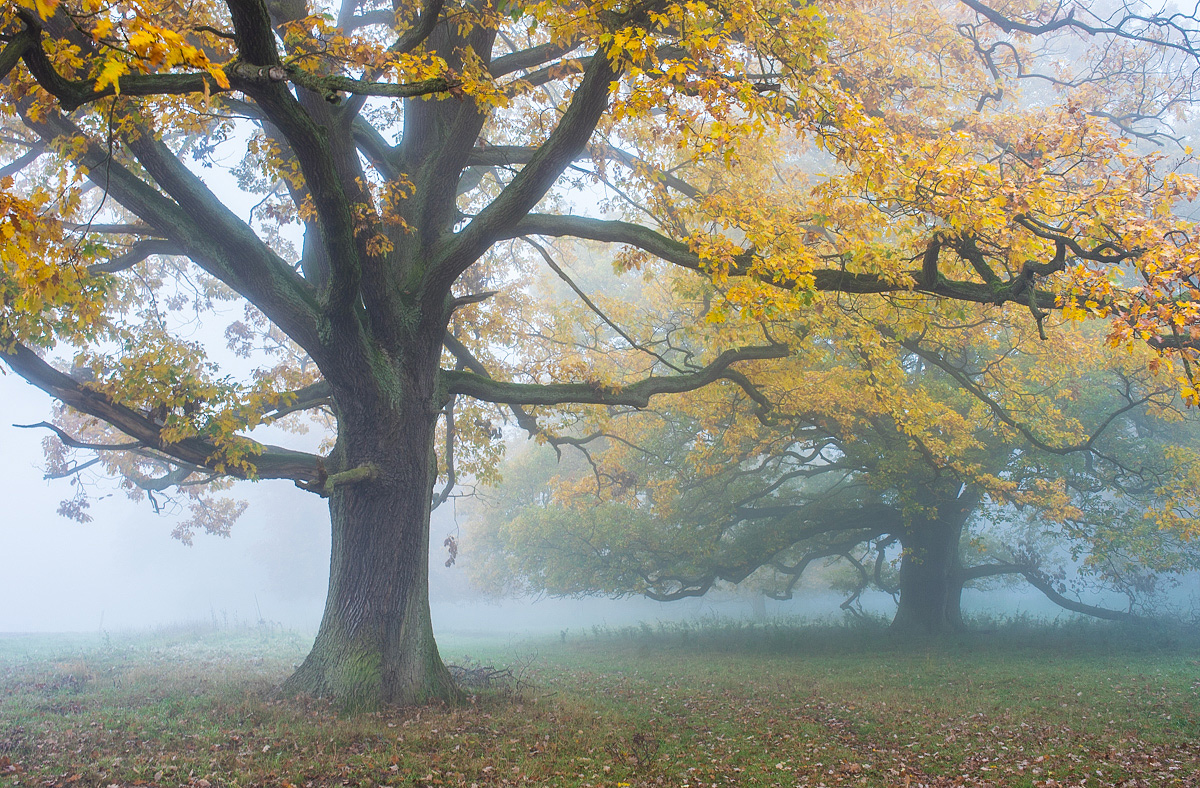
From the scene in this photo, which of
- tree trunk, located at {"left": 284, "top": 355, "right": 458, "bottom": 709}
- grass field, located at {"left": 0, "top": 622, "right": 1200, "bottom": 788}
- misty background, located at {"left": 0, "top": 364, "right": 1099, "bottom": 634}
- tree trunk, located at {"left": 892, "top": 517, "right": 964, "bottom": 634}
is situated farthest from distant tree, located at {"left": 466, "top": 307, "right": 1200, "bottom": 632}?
misty background, located at {"left": 0, "top": 364, "right": 1099, "bottom": 634}

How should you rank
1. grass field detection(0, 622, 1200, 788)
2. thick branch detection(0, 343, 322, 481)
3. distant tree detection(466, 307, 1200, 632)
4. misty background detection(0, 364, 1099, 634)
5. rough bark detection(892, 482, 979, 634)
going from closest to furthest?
grass field detection(0, 622, 1200, 788) < thick branch detection(0, 343, 322, 481) < distant tree detection(466, 307, 1200, 632) < rough bark detection(892, 482, 979, 634) < misty background detection(0, 364, 1099, 634)

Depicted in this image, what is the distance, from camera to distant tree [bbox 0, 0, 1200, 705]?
234 inches

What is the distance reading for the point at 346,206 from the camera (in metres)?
6.46

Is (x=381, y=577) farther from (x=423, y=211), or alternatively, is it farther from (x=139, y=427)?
(x=423, y=211)

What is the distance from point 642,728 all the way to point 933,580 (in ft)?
52.0

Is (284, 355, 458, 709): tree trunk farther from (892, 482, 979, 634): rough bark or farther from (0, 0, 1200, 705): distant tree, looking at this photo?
(892, 482, 979, 634): rough bark

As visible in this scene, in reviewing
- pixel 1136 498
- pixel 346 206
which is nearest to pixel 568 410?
pixel 346 206

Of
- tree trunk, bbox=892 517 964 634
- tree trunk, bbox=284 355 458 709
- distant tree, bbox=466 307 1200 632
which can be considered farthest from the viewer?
tree trunk, bbox=892 517 964 634

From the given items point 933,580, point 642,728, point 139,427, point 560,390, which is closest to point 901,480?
point 933,580

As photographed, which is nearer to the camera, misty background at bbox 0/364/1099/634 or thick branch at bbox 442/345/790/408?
thick branch at bbox 442/345/790/408

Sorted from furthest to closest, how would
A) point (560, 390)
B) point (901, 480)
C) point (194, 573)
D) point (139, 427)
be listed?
point (194, 573), point (901, 480), point (560, 390), point (139, 427)

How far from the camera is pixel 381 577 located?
28.1 feet

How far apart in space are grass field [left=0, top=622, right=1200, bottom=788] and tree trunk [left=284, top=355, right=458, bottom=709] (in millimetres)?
500

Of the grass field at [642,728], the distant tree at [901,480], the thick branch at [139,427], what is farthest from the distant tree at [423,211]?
the distant tree at [901,480]
